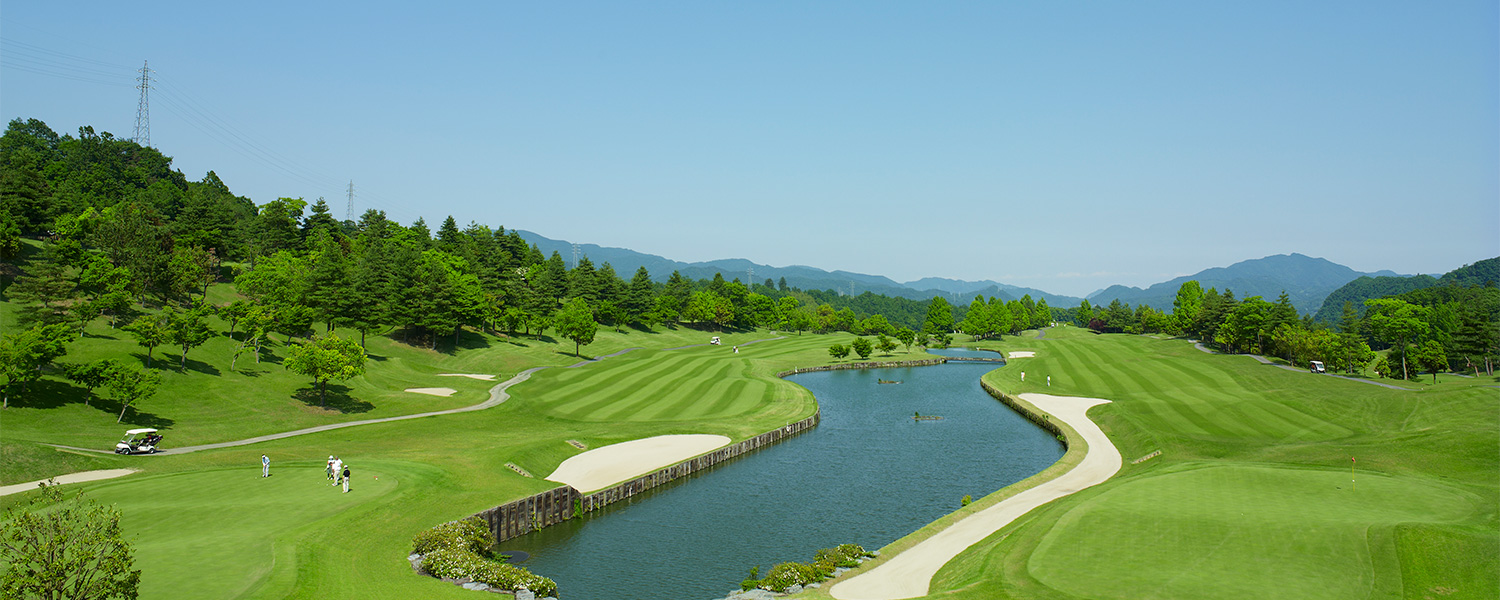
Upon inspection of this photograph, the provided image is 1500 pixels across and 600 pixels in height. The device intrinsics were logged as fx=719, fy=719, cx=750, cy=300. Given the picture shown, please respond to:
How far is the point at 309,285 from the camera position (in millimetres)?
Result: 83250

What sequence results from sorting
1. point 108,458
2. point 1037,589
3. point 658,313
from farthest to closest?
1. point 658,313
2. point 108,458
3. point 1037,589

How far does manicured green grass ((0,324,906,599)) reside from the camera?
24.7m

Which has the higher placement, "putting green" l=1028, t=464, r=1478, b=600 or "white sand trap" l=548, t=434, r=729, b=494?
"putting green" l=1028, t=464, r=1478, b=600

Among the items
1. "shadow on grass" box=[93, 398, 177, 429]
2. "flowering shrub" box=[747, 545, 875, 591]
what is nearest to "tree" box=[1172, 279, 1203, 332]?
"flowering shrub" box=[747, 545, 875, 591]

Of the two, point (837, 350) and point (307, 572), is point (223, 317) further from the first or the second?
point (837, 350)

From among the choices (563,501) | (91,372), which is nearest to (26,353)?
(91,372)

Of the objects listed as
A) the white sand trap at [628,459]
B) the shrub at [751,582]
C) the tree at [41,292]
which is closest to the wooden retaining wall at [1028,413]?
the white sand trap at [628,459]

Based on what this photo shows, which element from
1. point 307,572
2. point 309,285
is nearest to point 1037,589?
point 307,572

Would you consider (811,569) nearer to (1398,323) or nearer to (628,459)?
(628,459)

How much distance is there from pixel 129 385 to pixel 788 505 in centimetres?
4185

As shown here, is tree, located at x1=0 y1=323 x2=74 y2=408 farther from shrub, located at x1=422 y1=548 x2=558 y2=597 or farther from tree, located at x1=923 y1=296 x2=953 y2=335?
tree, located at x1=923 y1=296 x2=953 y2=335

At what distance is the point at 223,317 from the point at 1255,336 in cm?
13533

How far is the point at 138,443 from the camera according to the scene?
135ft

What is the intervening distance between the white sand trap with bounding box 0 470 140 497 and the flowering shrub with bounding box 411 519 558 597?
1804 centimetres
